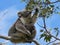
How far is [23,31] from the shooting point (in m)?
6.67

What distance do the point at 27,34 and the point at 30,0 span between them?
53.0 inches

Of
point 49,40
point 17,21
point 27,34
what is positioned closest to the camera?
point 49,40

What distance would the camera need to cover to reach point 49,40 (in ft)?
17.3

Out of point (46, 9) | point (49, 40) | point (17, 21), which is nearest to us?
point (49, 40)

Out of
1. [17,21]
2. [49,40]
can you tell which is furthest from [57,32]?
[17,21]

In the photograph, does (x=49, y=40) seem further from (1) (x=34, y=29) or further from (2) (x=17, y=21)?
(2) (x=17, y=21)

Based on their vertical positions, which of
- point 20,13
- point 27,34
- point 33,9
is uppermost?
point 33,9

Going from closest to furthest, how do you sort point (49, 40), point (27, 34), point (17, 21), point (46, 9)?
point (49, 40) < point (46, 9) < point (27, 34) < point (17, 21)

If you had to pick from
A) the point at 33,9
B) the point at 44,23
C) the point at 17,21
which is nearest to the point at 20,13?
the point at 17,21

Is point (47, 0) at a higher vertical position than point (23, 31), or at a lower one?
higher

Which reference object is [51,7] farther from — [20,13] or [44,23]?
[20,13]

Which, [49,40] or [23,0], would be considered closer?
[49,40]

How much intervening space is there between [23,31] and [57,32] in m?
1.65

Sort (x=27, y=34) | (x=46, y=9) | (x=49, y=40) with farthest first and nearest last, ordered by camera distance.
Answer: (x=27, y=34) < (x=46, y=9) < (x=49, y=40)
